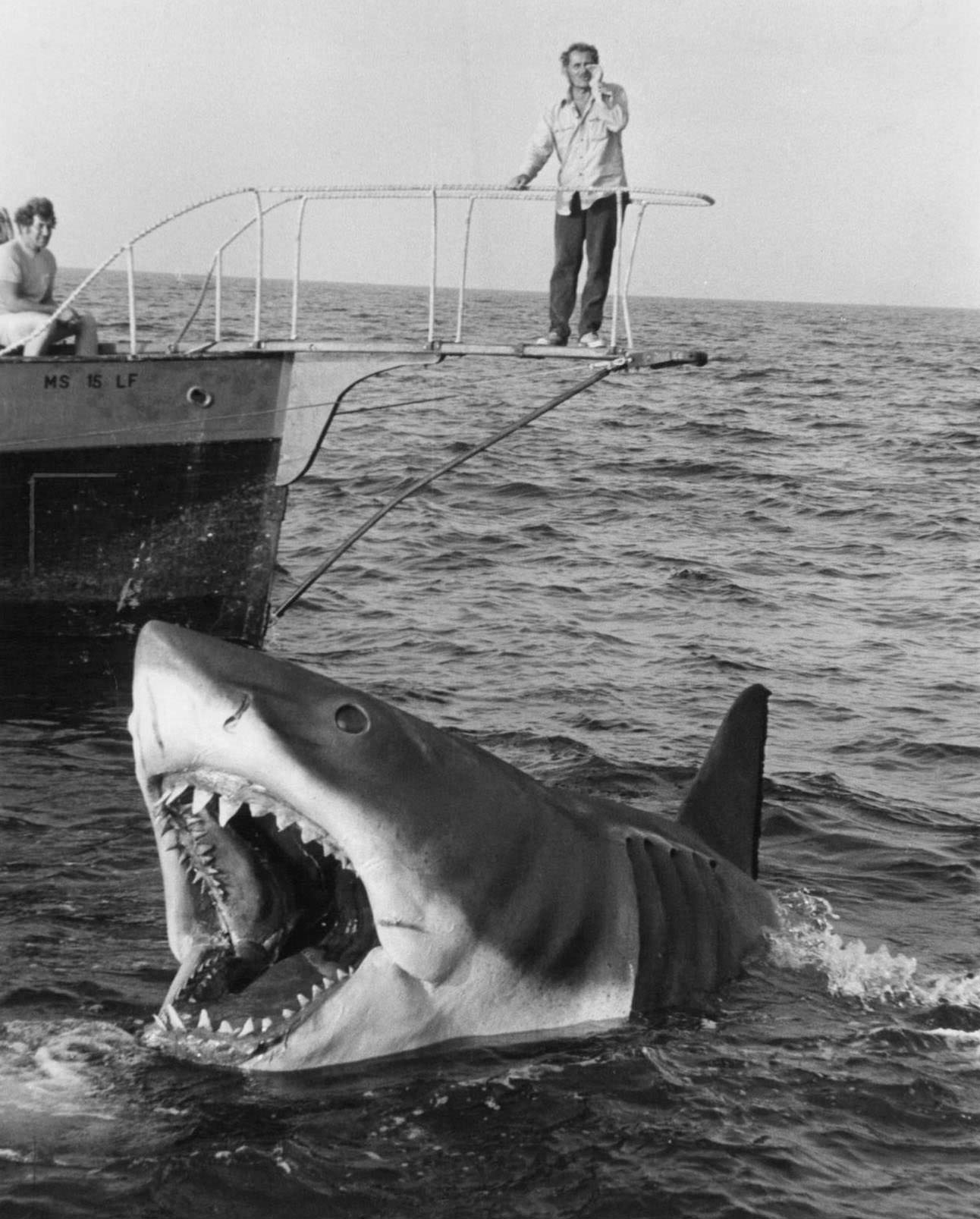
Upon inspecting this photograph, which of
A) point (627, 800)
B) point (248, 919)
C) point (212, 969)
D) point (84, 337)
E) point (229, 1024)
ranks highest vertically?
point (84, 337)

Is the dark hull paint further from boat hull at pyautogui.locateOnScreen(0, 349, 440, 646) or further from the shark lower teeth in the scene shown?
the shark lower teeth

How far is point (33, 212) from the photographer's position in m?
11.1

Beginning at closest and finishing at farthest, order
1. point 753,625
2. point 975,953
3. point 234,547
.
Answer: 1. point 975,953
2. point 234,547
3. point 753,625

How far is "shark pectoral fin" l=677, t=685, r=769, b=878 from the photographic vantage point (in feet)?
21.5

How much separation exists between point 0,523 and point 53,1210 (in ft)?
26.5

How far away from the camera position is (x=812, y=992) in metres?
6.38

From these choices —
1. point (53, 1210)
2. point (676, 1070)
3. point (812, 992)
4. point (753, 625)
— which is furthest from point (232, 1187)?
point (753, 625)

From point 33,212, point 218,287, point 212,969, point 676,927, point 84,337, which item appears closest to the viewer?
point 212,969

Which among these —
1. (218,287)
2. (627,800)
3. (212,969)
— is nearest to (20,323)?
(218,287)

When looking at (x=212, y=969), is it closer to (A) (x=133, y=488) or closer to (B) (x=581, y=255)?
(A) (x=133, y=488)

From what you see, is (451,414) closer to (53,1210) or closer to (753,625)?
(753,625)

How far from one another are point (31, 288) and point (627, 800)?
18.3 ft

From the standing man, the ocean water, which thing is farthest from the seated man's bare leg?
the standing man

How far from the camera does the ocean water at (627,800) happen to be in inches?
191
